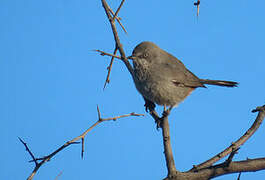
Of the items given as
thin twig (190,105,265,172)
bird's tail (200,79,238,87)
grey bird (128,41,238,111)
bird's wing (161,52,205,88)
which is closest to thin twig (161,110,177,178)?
thin twig (190,105,265,172)

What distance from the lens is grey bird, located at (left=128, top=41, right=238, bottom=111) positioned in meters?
6.34

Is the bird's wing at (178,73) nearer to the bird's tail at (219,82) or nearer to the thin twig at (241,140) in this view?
the bird's tail at (219,82)

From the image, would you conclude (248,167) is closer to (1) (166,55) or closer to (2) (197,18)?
(2) (197,18)

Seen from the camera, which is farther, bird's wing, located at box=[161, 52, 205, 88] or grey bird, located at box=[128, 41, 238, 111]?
bird's wing, located at box=[161, 52, 205, 88]

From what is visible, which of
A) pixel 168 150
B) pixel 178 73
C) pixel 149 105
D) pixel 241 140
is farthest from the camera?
pixel 178 73

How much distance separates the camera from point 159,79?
649 centimetres

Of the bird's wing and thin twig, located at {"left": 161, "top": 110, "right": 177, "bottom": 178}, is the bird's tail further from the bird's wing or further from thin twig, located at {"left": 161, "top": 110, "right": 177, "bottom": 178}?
thin twig, located at {"left": 161, "top": 110, "right": 177, "bottom": 178}

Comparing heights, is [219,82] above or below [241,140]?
above

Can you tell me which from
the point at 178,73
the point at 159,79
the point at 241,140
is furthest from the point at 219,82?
the point at 241,140

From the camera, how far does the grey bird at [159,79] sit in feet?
20.8

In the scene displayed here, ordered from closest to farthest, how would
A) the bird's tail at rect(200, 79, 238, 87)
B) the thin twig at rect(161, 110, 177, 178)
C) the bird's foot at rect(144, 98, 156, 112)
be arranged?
the thin twig at rect(161, 110, 177, 178), the bird's foot at rect(144, 98, 156, 112), the bird's tail at rect(200, 79, 238, 87)

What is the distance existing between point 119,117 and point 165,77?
3.53m

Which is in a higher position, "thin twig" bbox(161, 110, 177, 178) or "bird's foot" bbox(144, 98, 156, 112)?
"bird's foot" bbox(144, 98, 156, 112)

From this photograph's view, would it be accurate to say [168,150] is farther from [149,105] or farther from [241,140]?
[149,105]
